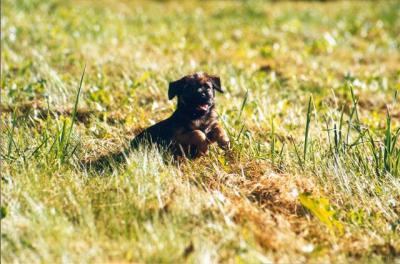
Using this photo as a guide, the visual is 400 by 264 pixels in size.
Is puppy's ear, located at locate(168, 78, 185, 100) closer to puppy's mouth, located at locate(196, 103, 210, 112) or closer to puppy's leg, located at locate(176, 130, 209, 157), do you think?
puppy's mouth, located at locate(196, 103, 210, 112)

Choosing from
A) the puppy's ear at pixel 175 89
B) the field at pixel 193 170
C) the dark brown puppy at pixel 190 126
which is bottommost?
the field at pixel 193 170

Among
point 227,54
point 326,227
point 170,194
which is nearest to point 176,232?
point 170,194

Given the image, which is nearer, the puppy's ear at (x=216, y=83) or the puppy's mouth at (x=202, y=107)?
the puppy's mouth at (x=202, y=107)

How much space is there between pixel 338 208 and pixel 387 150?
25.3 inches

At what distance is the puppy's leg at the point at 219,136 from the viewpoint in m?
4.72

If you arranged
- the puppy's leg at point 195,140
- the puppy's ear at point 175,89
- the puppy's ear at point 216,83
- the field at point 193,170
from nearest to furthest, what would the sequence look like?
the field at point 193,170
the puppy's leg at point 195,140
the puppy's ear at point 175,89
the puppy's ear at point 216,83

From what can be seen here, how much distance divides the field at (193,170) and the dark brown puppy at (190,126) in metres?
0.11

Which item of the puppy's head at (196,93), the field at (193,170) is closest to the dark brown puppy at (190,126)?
the puppy's head at (196,93)

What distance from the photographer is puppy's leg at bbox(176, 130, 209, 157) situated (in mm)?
4512

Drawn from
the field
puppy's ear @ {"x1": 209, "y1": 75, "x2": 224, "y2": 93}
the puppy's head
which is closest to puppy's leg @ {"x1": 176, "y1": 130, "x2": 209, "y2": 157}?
the field

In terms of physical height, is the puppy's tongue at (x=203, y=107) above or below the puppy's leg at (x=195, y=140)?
above

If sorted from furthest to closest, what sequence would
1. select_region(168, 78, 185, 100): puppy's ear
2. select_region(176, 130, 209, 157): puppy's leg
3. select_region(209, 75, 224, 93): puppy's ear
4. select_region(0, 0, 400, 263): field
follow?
select_region(209, 75, 224, 93): puppy's ear → select_region(168, 78, 185, 100): puppy's ear → select_region(176, 130, 209, 157): puppy's leg → select_region(0, 0, 400, 263): field

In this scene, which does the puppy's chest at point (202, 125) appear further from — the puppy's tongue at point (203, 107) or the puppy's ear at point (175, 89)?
the puppy's ear at point (175, 89)

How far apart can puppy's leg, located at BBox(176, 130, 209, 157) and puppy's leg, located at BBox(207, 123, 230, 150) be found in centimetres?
16
